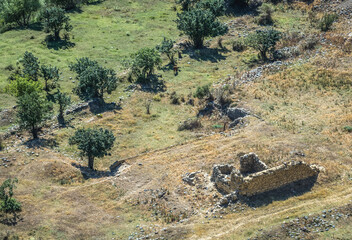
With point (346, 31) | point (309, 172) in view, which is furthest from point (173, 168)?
point (346, 31)

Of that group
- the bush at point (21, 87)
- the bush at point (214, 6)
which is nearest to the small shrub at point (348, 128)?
the bush at point (21, 87)

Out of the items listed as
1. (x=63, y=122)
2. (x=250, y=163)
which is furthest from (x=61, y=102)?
(x=250, y=163)

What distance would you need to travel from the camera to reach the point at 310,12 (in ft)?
227

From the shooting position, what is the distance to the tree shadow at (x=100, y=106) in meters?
48.8

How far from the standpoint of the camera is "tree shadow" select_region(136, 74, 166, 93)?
53625 mm

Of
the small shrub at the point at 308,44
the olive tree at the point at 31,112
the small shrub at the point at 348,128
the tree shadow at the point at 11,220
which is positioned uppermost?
the small shrub at the point at 308,44

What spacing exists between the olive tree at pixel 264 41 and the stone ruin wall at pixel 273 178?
2805 centimetres

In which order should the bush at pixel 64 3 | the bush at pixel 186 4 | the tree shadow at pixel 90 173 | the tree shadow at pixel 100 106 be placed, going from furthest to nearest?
1. the bush at pixel 186 4
2. the bush at pixel 64 3
3. the tree shadow at pixel 100 106
4. the tree shadow at pixel 90 173

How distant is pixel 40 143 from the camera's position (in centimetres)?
4188

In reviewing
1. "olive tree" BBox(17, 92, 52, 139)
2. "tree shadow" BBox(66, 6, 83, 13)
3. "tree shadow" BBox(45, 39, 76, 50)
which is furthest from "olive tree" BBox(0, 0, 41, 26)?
"olive tree" BBox(17, 92, 52, 139)

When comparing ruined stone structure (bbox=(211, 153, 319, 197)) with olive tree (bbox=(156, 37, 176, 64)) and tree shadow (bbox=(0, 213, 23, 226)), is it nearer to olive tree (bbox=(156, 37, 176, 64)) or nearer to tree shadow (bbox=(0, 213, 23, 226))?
tree shadow (bbox=(0, 213, 23, 226))

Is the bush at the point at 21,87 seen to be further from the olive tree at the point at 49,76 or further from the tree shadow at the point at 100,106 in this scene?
the tree shadow at the point at 100,106

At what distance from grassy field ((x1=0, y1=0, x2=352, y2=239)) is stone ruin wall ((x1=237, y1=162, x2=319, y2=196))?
1284 millimetres

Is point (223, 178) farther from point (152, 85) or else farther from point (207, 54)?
point (207, 54)
